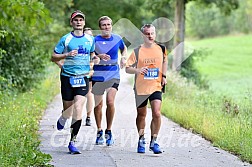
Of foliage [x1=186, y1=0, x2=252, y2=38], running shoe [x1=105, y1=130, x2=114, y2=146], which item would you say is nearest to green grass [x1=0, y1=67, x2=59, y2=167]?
running shoe [x1=105, y1=130, x2=114, y2=146]

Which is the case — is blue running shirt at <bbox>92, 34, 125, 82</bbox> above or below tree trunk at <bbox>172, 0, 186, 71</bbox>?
above

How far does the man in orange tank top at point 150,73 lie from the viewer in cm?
917

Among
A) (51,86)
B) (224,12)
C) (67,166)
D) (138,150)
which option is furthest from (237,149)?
(224,12)

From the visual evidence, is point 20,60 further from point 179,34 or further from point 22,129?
point 179,34

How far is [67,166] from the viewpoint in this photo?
8141 millimetres

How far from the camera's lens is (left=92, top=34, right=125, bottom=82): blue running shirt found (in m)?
→ 9.84

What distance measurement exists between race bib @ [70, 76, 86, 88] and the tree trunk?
18.6 metres

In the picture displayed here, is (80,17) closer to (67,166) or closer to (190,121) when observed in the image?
(67,166)

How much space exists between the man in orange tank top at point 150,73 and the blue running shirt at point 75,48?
657 millimetres

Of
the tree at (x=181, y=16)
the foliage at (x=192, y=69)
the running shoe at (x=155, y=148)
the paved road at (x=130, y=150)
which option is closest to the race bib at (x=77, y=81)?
the paved road at (x=130, y=150)

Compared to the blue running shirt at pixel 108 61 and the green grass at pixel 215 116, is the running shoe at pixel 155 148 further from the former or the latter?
the blue running shirt at pixel 108 61

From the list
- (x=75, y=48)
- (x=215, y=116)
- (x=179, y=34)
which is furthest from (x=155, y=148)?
(x=179, y=34)

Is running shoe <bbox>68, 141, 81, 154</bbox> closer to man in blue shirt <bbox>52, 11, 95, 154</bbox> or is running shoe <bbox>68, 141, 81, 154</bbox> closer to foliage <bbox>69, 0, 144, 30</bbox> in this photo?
man in blue shirt <bbox>52, 11, 95, 154</bbox>

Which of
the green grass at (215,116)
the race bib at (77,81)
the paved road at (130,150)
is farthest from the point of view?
the green grass at (215,116)
